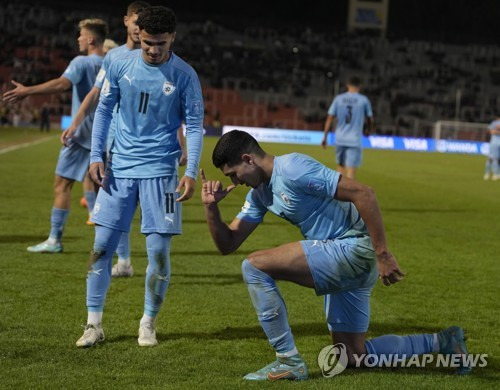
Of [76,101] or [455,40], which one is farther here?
[455,40]

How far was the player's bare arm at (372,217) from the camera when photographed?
471 centimetres

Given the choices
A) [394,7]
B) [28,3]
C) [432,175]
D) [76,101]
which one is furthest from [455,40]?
[76,101]

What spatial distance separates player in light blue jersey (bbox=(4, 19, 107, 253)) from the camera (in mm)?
8875

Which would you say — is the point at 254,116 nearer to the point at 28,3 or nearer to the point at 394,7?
the point at 28,3

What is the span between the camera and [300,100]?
56.8 metres

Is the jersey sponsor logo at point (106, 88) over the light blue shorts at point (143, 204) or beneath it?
over

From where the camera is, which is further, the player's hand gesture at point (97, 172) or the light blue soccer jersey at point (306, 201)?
the player's hand gesture at point (97, 172)

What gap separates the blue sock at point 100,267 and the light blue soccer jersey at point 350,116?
454 inches

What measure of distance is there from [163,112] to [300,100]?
51.1 metres

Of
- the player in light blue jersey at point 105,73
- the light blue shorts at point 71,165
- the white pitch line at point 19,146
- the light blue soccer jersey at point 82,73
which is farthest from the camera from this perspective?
the white pitch line at point 19,146

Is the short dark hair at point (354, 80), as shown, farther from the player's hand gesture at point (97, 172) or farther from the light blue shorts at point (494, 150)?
the player's hand gesture at point (97, 172)

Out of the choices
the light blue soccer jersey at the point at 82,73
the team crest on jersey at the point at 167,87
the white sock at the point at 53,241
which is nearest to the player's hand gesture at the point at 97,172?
the team crest on jersey at the point at 167,87

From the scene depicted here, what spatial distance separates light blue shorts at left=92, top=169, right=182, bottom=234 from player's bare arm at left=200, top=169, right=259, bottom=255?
0.78 meters

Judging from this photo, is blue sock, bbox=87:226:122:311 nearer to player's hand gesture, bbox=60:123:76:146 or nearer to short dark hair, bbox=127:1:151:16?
short dark hair, bbox=127:1:151:16
